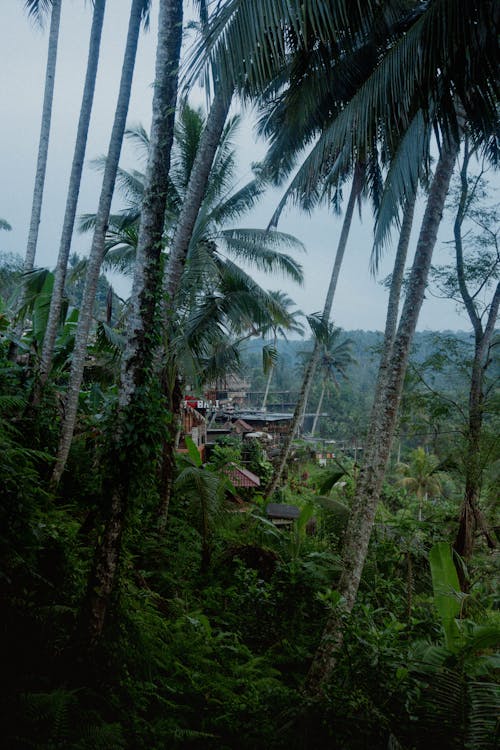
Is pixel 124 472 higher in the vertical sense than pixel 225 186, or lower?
lower

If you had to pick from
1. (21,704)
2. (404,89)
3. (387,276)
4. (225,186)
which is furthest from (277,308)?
(21,704)

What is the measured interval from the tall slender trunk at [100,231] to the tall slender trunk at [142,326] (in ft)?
8.87

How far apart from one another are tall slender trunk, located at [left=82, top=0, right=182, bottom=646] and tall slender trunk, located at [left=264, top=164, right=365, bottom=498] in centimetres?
842

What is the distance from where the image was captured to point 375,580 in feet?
20.8

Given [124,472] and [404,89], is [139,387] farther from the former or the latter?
[404,89]

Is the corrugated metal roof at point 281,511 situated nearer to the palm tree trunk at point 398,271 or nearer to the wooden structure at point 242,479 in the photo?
the wooden structure at point 242,479

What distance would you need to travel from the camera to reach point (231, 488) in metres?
7.79

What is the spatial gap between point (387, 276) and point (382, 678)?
8.35 meters

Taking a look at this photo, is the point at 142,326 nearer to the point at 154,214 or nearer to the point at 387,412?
the point at 154,214

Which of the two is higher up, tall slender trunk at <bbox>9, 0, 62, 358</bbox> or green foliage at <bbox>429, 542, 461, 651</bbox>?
tall slender trunk at <bbox>9, 0, 62, 358</bbox>

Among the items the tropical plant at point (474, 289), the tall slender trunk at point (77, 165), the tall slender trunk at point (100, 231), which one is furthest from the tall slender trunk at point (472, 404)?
the tall slender trunk at point (77, 165)

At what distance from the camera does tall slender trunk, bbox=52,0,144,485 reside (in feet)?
19.6

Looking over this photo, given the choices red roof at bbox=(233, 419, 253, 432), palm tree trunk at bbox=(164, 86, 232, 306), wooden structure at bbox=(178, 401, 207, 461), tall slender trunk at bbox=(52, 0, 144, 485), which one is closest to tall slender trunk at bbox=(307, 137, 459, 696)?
palm tree trunk at bbox=(164, 86, 232, 306)

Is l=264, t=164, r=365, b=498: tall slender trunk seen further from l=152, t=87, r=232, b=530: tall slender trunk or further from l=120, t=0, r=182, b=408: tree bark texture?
l=120, t=0, r=182, b=408: tree bark texture
